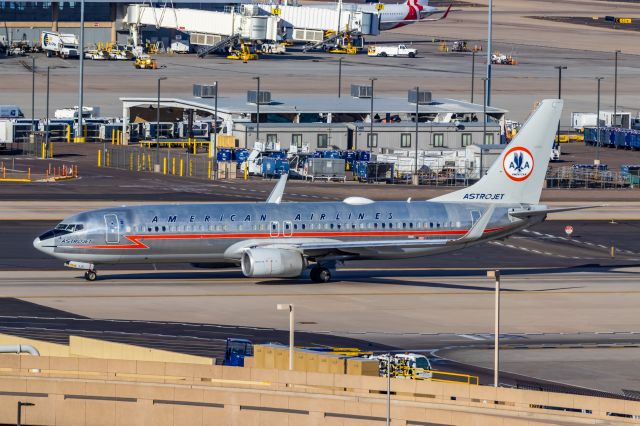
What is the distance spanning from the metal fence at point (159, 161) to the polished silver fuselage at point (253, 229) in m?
60.2

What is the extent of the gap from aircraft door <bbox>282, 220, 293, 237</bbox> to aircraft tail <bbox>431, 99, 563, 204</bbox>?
10.7 m

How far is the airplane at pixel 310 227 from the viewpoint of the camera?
79.8 m

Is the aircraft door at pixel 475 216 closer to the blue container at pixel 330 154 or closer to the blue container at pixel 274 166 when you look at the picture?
the blue container at pixel 274 166

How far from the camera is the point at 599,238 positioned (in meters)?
108


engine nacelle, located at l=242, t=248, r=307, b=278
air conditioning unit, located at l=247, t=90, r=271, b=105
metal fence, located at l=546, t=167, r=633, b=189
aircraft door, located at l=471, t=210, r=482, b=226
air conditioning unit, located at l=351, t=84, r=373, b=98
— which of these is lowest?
engine nacelle, located at l=242, t=248, r=307, b=278

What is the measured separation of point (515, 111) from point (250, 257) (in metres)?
116

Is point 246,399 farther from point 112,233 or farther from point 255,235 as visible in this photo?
point 255,235

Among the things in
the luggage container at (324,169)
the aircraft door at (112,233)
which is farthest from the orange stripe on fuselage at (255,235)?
the luggage container at (324,169)

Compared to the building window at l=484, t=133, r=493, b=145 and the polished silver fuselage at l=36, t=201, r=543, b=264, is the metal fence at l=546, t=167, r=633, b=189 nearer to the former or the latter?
the building window at l=484, t=133, r=493, b=145

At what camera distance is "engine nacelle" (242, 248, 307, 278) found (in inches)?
3140

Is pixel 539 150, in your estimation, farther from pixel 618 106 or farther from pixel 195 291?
pixel 618 106

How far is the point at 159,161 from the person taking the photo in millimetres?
149125

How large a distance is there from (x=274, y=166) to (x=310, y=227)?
6062 cm

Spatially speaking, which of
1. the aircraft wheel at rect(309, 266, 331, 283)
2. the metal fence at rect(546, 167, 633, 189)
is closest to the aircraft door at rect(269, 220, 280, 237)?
the aircraft wheel at rect(309, 266, 331, 283)
